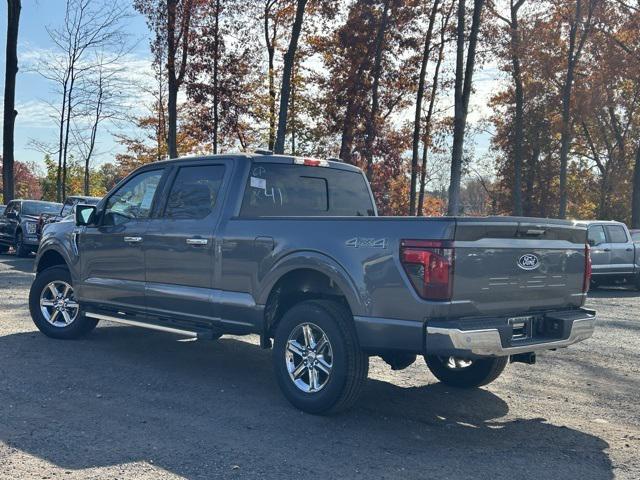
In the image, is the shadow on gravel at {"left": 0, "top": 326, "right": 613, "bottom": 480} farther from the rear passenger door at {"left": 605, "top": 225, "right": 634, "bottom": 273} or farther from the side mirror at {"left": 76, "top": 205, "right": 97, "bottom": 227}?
the rear passenger door at {"left": 605, "top": 225, "right": 634, "bottom": 273}

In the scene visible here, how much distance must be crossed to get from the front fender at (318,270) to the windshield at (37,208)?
17623 millimetres

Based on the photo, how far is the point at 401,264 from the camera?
5.02 m

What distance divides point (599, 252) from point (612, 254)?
1.24 feet

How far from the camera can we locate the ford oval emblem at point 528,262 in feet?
17.5

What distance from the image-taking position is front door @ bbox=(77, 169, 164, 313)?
7.25 m

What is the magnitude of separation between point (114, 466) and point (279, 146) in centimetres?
1904

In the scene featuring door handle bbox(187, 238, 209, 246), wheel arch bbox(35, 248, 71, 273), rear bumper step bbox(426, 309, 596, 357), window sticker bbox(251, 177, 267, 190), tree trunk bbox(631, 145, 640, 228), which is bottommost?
rear bumper step bbox(426, 309, 596, 357)

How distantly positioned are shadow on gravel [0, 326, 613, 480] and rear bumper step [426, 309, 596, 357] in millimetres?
685

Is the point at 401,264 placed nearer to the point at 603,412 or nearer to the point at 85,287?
the point at 603,412

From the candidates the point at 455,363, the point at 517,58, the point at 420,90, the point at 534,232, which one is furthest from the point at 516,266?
the point at 420,90

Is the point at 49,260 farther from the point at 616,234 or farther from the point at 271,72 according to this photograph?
the point at 271,72

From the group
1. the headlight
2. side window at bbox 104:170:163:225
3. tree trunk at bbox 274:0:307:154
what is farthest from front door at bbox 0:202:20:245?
side window at bbox 104:170:163:225

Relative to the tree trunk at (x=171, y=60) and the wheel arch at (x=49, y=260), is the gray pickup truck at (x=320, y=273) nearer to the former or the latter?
the wheel arch at (x=49, y=260)

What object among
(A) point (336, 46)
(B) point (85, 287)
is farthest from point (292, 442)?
(A) point (336, 46)
